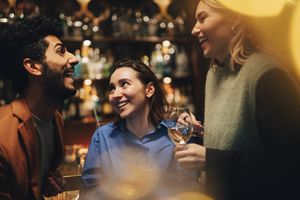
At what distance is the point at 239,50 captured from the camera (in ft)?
4.65

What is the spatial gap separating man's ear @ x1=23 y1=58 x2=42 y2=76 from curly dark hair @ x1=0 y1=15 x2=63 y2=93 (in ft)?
0.06

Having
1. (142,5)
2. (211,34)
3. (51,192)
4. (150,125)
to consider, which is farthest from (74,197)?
(142,5)

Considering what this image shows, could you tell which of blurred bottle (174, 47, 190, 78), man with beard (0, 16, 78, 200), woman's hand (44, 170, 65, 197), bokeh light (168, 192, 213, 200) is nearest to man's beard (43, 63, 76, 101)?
man with beard (0, 16, 78, 200)

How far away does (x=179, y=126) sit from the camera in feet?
4.82

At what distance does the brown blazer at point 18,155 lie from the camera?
156 cm

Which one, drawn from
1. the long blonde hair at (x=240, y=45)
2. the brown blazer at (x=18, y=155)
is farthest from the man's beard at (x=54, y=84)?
the long blonde hair at (x=240, y=45)

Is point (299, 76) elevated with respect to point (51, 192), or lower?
elevated

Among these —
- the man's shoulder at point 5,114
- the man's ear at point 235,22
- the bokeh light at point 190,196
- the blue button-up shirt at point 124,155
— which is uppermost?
the man's ear at point 235,22

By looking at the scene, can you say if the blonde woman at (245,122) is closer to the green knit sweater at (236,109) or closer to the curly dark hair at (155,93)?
the green knit sweater at (236,109)

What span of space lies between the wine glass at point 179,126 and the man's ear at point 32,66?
0.75 meters

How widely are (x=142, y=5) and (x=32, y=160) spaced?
287 cm

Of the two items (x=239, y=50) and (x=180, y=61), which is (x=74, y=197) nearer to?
(x=239, y=50)

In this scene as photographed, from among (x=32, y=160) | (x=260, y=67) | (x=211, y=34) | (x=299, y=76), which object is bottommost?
(x=32, y=160)

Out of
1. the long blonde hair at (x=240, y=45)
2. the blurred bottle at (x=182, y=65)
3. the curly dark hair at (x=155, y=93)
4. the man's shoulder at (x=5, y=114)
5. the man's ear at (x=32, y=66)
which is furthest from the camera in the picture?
the blurred bottle at (x=182, y=65)
